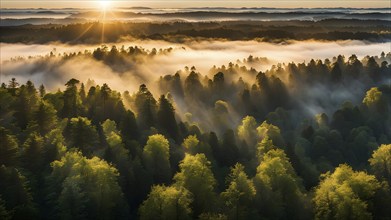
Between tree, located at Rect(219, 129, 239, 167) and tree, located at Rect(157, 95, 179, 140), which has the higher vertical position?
tree, located at Rect(157, 95, 179, 140)

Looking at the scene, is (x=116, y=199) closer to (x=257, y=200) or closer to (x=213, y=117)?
(x=257, y=200)

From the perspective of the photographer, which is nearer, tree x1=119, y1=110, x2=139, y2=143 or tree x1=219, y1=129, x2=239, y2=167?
tree x1=219, y1=129, x2=239, y2=167

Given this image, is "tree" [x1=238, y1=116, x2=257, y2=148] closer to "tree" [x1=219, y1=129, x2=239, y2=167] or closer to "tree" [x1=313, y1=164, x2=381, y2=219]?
"tree" [x1=219, y1=129, x2=239, y2=167]

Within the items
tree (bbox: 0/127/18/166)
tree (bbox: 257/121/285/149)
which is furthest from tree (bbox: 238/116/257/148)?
tree (bbox: 0/127/18/166)

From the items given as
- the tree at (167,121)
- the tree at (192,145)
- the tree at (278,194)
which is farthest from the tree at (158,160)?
the tree at (167,121)

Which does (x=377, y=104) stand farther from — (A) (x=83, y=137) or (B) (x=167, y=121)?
(A) (x=83, y=137)

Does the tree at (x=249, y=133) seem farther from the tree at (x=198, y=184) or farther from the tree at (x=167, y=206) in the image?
the tree at (x=167, y=206)

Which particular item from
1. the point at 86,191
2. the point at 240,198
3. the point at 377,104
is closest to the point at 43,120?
the point at 86,191
